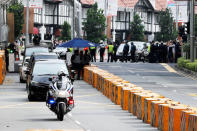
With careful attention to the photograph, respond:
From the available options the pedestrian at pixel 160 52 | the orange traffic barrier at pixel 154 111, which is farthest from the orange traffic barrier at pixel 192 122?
the pedestrian at pixel 160 52

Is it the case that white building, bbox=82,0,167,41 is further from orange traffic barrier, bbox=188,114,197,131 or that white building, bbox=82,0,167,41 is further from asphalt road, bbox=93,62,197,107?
orange traffic barrier, bbox=188,114,197,131

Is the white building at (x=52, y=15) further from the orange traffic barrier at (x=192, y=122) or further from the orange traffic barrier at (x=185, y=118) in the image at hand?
the orange traffic barrier at (x=192, y=122)

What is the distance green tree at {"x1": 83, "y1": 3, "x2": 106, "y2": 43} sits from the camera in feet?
313

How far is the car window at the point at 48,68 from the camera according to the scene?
29328mm

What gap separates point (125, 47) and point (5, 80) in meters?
21.0

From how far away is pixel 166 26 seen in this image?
108125 mm

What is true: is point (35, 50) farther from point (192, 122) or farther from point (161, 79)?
point (192, 122)

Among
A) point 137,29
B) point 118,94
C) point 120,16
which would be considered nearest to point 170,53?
point 118,94

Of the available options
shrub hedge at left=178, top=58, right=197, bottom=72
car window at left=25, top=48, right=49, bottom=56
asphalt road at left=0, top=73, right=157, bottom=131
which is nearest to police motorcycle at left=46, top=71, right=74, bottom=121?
asphalt road at left=0, top=73, right=157, bottom=131

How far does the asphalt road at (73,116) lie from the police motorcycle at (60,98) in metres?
0.31

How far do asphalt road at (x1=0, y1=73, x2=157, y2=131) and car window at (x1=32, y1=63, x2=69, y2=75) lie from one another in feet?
4.09

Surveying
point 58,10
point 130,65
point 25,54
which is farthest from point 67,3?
point 25,54

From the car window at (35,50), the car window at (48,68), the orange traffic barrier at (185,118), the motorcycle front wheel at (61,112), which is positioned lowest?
the motorcycle front wheel at (61,112)

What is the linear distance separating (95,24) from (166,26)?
52.5ft
